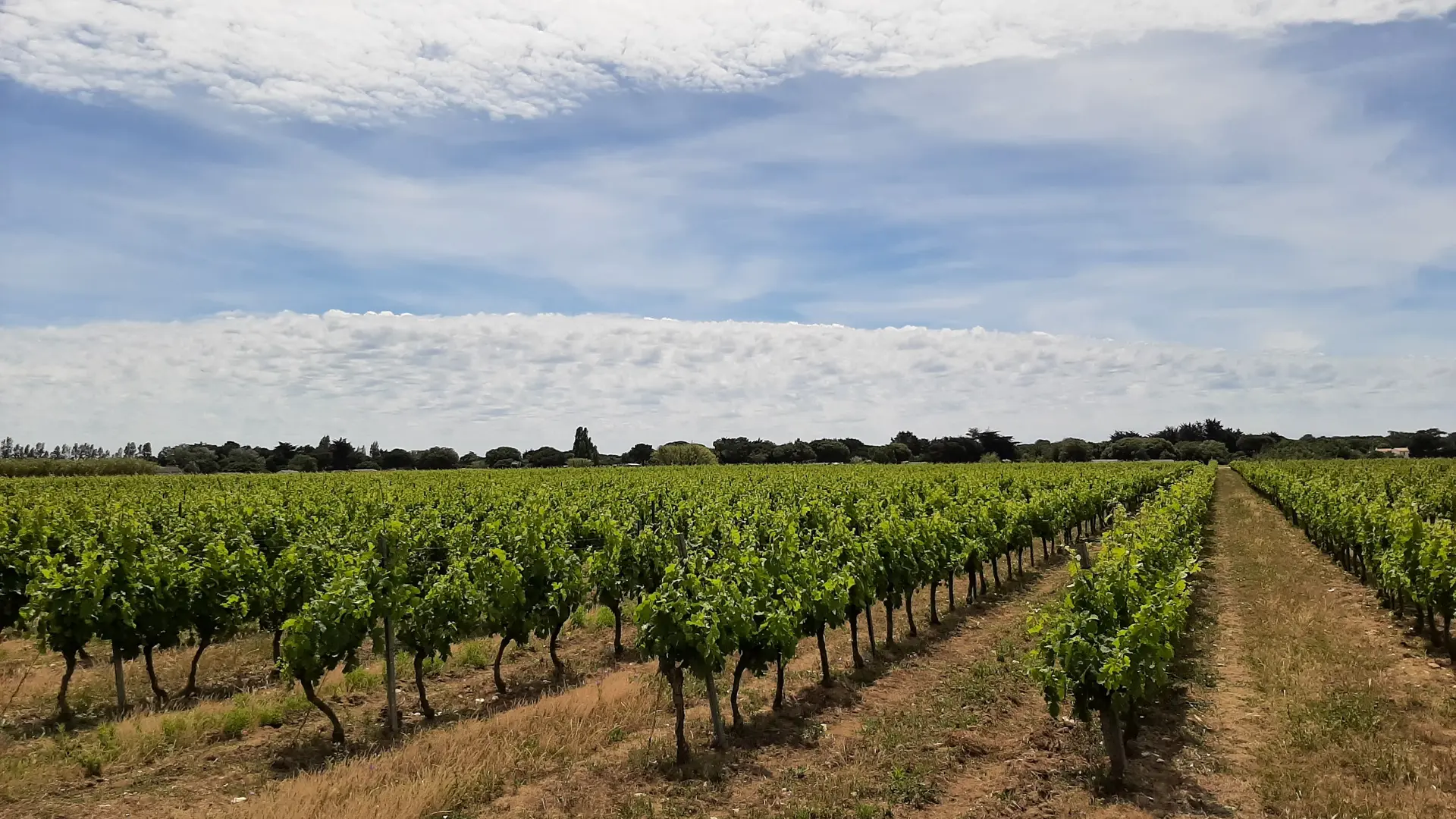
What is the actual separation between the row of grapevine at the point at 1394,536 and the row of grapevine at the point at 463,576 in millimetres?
7311

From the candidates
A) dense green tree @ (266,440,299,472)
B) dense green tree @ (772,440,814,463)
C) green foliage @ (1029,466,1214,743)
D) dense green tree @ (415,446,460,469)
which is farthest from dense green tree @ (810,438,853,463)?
green foliage @ (1029,466,1214,743)

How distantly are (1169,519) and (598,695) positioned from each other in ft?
42.6

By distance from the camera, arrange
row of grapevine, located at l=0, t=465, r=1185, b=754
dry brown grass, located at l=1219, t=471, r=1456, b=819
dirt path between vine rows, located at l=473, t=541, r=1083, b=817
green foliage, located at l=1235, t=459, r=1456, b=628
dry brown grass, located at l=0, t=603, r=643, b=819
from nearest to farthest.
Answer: dry brown grass, located at l=1219, t=471, r=1456, b=819
dirt path between vine rows, located at l=473, t=541, r=1083, b=817
dry brown grass, located at l=0, t=603, r=643, b=819
row of grapevine, located at l=0, t=465, r=1185, b=754
green foliage, located at l=1235, t=459, r=1456, b=628

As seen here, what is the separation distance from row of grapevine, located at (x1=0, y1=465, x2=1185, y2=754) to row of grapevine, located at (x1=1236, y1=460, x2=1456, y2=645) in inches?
288

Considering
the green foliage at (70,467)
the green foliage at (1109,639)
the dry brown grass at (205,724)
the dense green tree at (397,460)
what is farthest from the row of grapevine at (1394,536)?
the dense green tree at (397,460)

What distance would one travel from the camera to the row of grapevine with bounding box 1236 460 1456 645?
13.0 m

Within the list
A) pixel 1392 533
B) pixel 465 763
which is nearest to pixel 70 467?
pixel 465 763

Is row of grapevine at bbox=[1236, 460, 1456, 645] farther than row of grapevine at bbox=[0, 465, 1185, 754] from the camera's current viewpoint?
Yes

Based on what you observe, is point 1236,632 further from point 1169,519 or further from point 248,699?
point 248,699

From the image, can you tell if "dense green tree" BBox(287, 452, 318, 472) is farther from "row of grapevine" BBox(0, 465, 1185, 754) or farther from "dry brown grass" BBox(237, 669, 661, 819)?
"dry brown grass" BBox(237, 669, 661, 819)

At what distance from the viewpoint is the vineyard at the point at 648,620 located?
30.5 ft

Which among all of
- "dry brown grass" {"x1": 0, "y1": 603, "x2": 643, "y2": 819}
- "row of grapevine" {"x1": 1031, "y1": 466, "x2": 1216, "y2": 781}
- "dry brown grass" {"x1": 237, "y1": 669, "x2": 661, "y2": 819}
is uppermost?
"row of grapevine" {"x1": 1031, "y1": 466, "x2": 1216, "y2": 781}

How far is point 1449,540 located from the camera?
514 inches

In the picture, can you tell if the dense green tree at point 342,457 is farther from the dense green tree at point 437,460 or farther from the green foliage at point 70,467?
the green foliage at point 70,467
